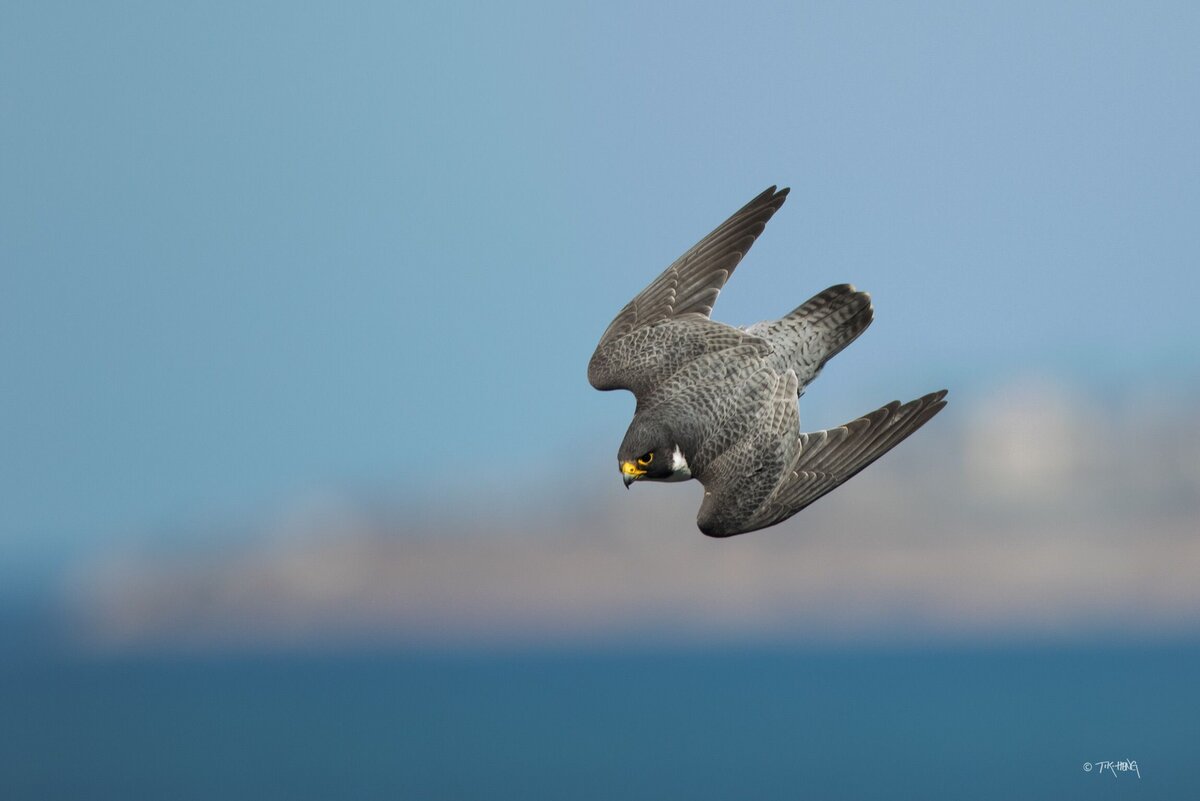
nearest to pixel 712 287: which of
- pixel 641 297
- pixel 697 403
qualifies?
pixel 641 297

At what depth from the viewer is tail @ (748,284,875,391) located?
7738 mm

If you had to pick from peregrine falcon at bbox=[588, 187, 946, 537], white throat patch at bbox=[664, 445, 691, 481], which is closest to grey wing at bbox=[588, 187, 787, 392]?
peregrine falcon at bbox=[588, 187, 946, 537]

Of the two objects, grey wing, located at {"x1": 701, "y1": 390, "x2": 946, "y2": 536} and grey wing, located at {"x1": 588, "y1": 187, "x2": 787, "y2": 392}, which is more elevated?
grey wing, located at {"x1": 588, "y1": 187, "x2": 787, "y2": 392}

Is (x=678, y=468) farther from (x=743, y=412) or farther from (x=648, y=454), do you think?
(x=743, y=412)

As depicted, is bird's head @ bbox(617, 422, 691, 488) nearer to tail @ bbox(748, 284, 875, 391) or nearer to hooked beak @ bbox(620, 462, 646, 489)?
hooked beak @ bbox(620, 462, 646, 489)

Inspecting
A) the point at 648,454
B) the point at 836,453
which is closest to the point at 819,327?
the point at 836,453

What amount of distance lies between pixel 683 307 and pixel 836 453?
1.18m

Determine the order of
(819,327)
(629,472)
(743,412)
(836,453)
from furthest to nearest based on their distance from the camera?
(819,327) < (836,453) < (743,412) < (629,472)

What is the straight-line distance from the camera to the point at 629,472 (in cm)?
708

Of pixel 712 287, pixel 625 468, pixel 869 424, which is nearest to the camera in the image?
pixel 625 468

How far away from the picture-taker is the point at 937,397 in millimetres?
7504

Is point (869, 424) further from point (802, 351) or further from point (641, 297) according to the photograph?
point (641, 297)

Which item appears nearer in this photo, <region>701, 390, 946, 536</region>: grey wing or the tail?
<region>701, 390, 946, 536</region>: grey wing

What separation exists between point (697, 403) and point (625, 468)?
0.54m
